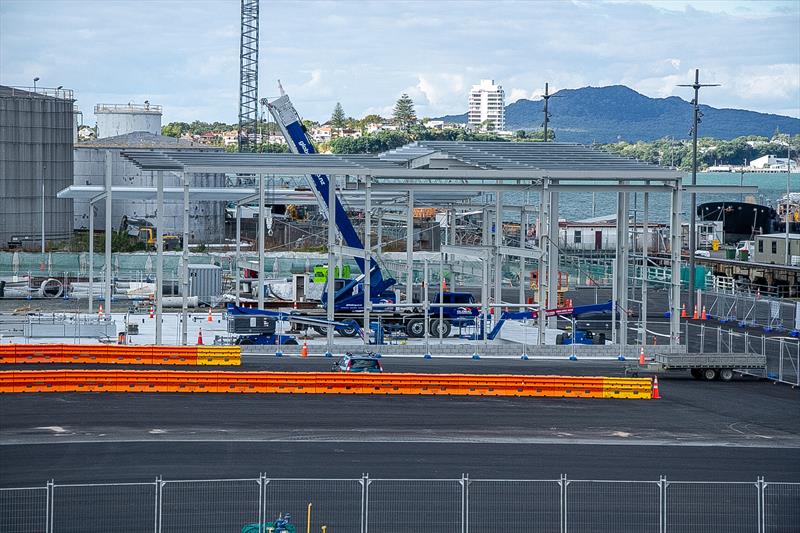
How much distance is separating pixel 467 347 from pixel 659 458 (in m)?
18.1

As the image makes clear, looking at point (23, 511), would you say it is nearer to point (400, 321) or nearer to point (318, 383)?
point (318, 383)

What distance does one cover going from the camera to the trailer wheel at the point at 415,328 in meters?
49.5

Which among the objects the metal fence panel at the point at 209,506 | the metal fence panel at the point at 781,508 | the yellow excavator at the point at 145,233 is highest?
the yellow excavator at the point at 145,233

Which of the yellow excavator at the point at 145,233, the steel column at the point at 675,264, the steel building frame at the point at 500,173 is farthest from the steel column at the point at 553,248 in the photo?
the yellow excavator at the point at 145,233

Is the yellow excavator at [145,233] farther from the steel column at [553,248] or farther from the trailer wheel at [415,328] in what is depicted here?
the steel column at [553,248]

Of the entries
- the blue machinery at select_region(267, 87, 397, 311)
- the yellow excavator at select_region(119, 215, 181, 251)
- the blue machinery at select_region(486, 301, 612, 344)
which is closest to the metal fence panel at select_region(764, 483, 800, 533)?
the blue machinery at select_region(486, 301, 612, 344)

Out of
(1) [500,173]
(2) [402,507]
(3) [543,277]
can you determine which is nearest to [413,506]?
(2) [402,507]

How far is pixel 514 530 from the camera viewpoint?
2131 cm

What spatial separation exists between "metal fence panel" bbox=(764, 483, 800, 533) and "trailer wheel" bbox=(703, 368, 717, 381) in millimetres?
14880

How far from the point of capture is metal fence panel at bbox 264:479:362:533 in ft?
70.8

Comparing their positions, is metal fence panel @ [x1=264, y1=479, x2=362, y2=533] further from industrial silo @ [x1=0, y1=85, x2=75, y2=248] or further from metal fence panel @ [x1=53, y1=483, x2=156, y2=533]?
industrial silo @ [x1=0, y1=85, x2=75, y2=248]

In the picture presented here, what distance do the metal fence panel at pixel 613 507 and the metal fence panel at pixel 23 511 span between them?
9144 millimetres

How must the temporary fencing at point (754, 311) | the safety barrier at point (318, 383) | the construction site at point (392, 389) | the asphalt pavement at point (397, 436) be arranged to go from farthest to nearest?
the temporary fencing at point (754, 311)
the safety barrier at point (318, 383)
the asphalt pavement at point (397, 436)
the construction site at point (392, 389)

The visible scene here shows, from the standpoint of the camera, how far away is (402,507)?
73.5 ft
